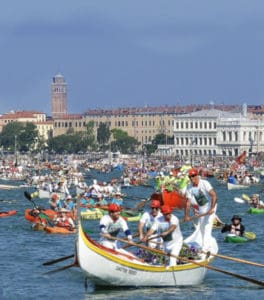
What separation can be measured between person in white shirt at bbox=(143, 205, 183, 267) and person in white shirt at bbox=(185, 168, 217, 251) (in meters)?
0.49

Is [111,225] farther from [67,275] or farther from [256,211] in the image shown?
[256,211]

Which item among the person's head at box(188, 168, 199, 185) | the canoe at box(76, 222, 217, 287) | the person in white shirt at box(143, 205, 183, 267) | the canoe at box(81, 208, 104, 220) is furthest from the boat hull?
the person in white shirt at box(143, 205, 183, 267)

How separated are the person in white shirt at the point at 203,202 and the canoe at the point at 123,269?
1.73 ft

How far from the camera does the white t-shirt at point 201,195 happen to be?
28.6 metres

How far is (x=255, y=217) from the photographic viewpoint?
171ft

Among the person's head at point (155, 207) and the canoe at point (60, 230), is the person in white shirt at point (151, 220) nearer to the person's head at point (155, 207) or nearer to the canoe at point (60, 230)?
the person's head at point (155, 207)

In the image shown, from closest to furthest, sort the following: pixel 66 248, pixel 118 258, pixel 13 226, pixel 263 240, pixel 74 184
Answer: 1. pixel 118 258
2. pixel 66 248
3. pixel 263 240
4. pixel 13 226
5. pixel 74 184

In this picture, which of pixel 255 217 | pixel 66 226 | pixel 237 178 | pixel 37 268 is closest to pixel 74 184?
pixel 237 178

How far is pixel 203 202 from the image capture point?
2880 centimetres

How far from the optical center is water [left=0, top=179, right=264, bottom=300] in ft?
93.7

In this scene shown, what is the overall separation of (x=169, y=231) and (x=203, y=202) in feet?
4.18

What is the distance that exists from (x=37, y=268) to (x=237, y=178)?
52.6 m

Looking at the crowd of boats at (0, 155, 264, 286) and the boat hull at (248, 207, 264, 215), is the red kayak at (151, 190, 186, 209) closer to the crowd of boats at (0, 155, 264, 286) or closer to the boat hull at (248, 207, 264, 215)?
the crowd of boats at (0, 155, 264, 286)

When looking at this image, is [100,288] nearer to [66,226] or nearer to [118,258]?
[118,258]
